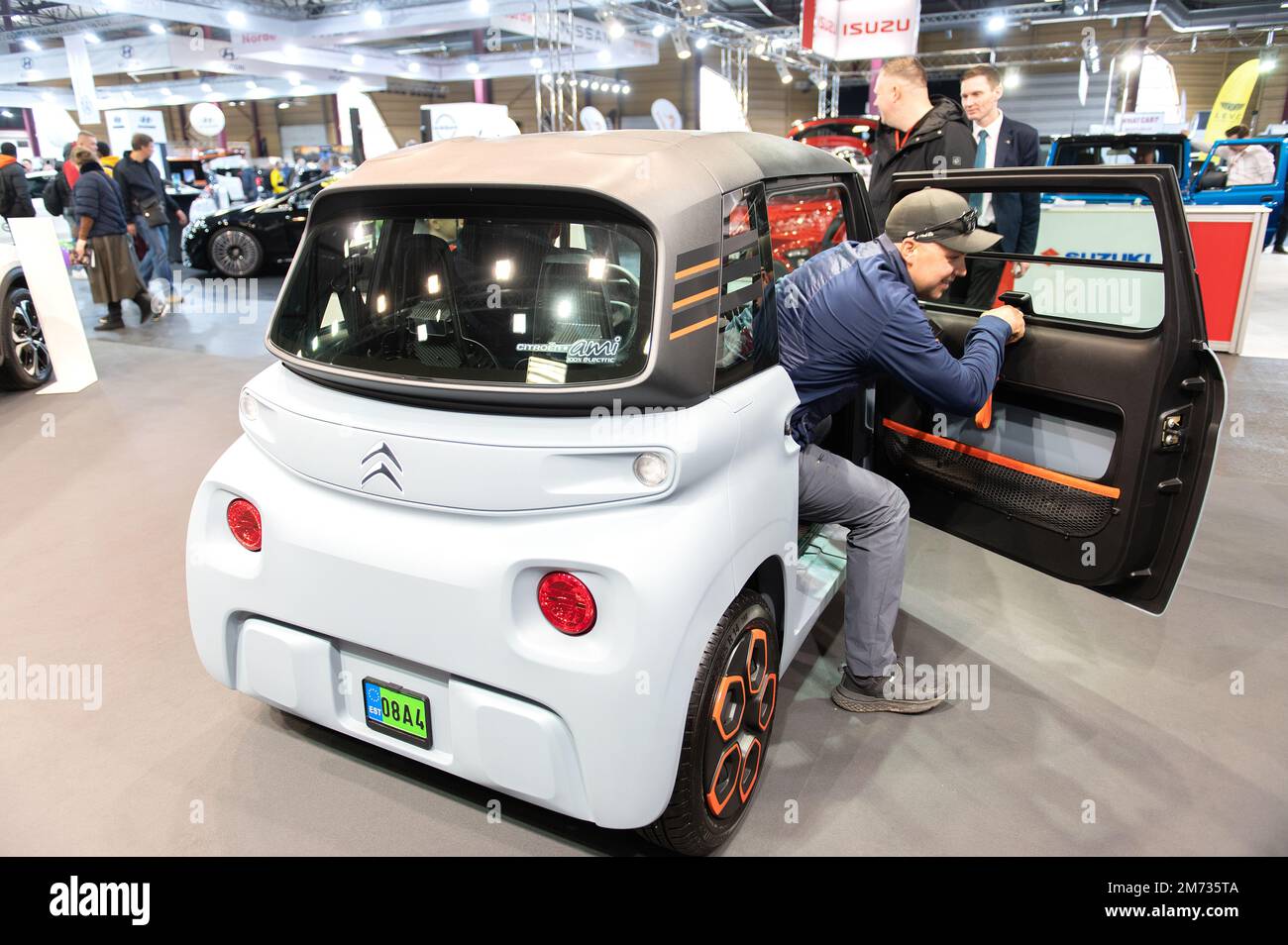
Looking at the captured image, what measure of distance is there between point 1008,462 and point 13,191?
9226mm

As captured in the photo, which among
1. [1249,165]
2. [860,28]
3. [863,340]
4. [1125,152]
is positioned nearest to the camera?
[863,340]

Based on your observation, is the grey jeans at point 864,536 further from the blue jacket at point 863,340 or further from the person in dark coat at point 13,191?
the person in dark coat at point 13,191

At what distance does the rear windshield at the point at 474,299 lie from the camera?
5.58 ft

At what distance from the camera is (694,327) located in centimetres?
171

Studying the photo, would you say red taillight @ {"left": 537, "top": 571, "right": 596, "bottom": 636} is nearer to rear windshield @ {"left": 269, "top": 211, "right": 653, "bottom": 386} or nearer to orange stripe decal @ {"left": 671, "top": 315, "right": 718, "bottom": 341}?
rear windshield @ {"left": 269, "top": 211, "right": 653, "bottom": 386}

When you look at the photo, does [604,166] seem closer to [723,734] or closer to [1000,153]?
[723,734]

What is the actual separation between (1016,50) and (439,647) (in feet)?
84.2

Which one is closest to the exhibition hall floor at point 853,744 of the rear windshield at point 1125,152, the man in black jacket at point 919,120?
the man in black jacket at point 919,120

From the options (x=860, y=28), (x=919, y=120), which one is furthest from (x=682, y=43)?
(x=919, y=120)

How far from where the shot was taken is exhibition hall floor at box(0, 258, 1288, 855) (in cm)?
205

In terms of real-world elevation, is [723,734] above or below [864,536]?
below

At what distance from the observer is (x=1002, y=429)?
8.38 feet

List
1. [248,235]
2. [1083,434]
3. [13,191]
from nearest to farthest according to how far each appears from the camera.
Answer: [1083,434] < [13,191] < [248,235]
